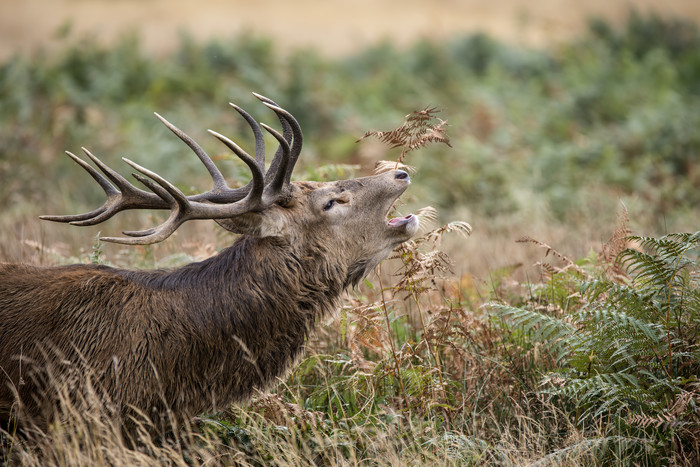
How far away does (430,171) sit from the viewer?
13258 millimetres

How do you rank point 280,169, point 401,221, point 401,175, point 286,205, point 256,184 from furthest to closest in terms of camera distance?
point 401,175 → point 401,221 → point 286,205 → point 280,169 → point 256,184

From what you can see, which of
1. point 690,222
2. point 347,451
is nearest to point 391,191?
point 347,451

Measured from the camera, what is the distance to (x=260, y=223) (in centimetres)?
452

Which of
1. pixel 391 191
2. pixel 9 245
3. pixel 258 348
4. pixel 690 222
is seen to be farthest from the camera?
pixel 690 222

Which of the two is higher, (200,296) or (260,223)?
(260,223)

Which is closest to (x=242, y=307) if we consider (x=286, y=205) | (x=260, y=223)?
(x=260, y=223)

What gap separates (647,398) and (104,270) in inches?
137

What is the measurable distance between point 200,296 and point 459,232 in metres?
1.81

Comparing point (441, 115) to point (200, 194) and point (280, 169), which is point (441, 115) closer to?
point (280, 169)

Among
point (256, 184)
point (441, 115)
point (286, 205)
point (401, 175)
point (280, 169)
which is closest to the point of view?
point (256, 184)

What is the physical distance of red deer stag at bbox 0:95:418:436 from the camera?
4.12m

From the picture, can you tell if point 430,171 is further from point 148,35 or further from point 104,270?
point 148,35

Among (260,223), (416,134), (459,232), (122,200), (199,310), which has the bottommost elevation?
(199,310)

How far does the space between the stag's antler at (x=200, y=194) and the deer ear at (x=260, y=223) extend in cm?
7
